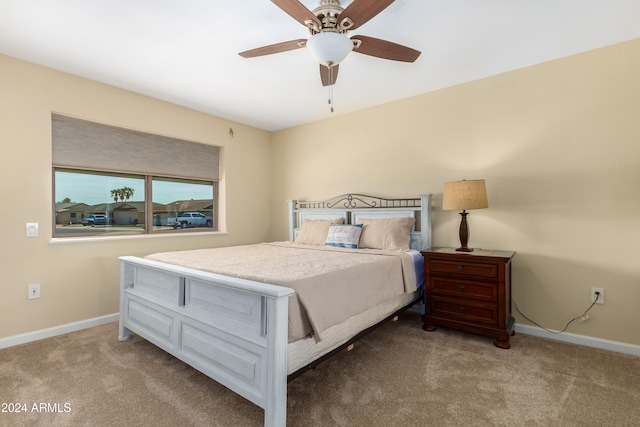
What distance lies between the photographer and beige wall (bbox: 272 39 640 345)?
241 cm

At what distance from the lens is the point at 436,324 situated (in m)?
2.81

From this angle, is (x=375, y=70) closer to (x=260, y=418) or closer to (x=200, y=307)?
(x=200, y=307)

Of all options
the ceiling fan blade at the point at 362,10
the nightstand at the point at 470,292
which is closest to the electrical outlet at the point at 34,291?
the ceiling fan blade at the point at 362,10

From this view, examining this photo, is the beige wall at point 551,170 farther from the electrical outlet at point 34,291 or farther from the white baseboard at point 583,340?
the electrical outlet at point 34,291

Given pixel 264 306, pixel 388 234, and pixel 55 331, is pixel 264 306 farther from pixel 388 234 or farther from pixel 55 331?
pixel 55 331

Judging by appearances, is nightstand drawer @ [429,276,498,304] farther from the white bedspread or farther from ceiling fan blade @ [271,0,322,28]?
ceiling fan blade @ [271,0,322,28]

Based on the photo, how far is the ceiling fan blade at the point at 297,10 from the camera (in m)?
1.59

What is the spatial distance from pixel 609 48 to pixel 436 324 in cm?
270

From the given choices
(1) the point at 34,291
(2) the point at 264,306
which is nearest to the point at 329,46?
(2) the point at 264,306

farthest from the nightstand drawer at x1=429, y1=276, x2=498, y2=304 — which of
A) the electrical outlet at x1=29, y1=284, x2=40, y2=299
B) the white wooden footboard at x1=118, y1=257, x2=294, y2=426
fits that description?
the electrical outlet at x1=29, y1=284, x2=40, y2=299

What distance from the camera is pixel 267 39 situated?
2.36 meters

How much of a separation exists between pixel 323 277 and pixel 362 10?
1.53 meters

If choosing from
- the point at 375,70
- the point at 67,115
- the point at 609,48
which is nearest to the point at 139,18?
the point at 67,115

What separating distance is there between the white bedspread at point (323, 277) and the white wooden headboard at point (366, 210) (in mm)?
567
